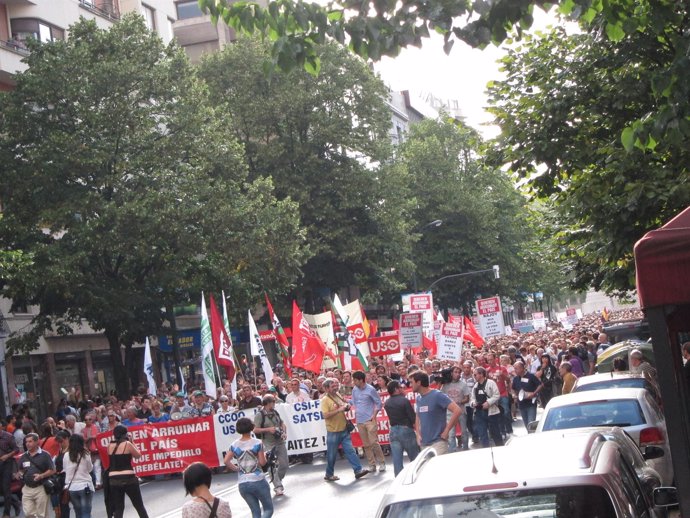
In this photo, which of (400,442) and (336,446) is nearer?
(400,442)

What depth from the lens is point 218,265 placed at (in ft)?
123

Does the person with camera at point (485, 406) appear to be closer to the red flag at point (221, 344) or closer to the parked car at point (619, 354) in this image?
the parked car at point (619, 354)

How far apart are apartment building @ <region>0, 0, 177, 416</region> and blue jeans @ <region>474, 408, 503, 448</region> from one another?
2078 centimetres

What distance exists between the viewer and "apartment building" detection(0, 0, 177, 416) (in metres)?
38.6

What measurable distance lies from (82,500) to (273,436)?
332 cm

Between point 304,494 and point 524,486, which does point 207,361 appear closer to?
point 304,494

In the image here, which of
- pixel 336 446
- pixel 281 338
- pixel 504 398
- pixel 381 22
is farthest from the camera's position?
pixel 281 338

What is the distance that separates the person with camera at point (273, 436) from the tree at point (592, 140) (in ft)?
23.6

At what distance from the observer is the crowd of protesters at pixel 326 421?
1354cm

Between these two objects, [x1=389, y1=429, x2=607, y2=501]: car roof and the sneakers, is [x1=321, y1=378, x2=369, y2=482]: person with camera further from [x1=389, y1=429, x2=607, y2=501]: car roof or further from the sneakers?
[x1=389, y1=429, x2=607, y2=501]: car roof

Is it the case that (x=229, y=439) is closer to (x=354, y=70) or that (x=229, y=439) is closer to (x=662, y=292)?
(x=662, y=292)

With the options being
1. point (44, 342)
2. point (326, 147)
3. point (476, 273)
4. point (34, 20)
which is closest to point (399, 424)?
point (44, 342)

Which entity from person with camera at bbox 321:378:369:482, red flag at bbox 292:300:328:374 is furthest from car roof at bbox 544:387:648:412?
red flag at bbox 292:300:328:374

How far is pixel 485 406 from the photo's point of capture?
19.1 m
